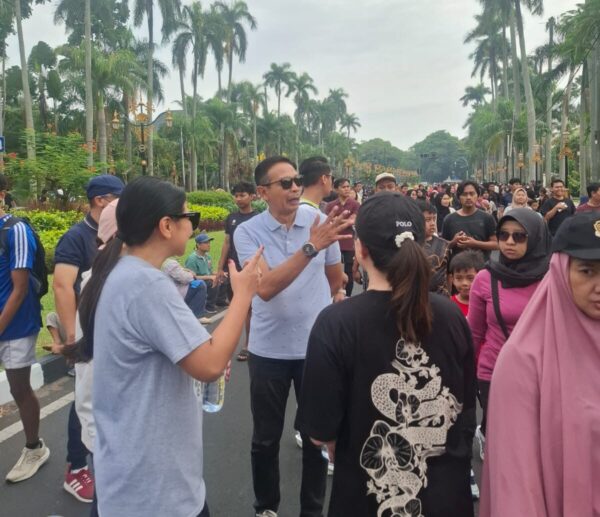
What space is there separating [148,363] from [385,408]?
728mm

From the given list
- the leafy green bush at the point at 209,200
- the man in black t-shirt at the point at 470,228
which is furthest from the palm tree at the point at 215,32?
the man in black t-shirt at the point at 470,228

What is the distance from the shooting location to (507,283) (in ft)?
8.64

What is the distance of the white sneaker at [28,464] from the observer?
3145 millimetres

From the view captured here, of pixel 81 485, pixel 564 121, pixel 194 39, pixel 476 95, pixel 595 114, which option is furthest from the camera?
pixel 476 95

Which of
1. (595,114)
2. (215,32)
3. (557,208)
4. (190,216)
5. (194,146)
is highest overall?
(215,32)

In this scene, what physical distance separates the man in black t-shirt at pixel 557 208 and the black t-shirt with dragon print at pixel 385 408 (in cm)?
748

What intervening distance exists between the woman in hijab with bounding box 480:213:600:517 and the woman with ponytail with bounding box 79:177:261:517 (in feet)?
2.77

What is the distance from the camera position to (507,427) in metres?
1.49

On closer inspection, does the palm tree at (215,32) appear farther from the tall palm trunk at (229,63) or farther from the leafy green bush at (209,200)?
the leafy green bush at (209,200)

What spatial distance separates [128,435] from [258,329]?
1129mm

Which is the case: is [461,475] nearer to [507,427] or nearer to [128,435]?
[507,427]

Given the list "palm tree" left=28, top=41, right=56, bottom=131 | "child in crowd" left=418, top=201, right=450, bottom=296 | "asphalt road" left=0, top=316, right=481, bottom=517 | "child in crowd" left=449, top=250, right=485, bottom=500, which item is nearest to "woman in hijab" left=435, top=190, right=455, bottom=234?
"child in crowd" left=418, top=201, right=450, bottom=296

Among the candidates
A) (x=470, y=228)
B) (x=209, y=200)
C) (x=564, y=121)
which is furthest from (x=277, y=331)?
(x=564, y=121)

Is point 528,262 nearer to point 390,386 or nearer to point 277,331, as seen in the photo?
point 277,331
